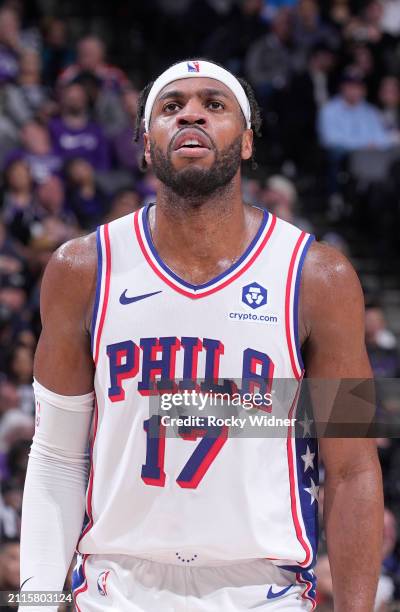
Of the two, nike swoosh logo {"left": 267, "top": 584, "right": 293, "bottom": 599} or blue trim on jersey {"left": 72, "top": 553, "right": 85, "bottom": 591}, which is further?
blue trim on jersey {"left": 72, "top": 553, "right": 85, "bottom": 591}

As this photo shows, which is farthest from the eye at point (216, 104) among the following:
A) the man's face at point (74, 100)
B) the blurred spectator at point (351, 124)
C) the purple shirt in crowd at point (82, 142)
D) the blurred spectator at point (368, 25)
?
the blurred spectator at point (368, 25)

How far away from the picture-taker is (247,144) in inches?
136

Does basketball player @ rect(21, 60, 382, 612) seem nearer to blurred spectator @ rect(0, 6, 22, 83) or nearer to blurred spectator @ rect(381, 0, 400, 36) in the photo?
blurred spectator @ rect(0, 6, 22, 83)

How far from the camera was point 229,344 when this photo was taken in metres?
3.23

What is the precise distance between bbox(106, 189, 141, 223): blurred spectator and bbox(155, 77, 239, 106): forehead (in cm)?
572

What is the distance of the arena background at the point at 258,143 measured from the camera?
8.91 meters

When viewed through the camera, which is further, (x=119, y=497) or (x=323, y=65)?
(x=323, y=65)

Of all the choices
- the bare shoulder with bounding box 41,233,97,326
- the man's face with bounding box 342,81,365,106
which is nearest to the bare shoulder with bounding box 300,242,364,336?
the bare shoulder with bounding box 41,233,97,326

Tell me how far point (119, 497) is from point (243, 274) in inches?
28.8

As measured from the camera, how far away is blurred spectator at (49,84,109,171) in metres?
10.2

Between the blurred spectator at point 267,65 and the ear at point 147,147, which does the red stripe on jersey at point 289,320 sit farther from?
the blurred spectator at point 267,65

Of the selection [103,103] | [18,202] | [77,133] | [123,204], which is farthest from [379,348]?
[103,103]

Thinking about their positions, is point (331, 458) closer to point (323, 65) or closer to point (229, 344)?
point (229, 344)

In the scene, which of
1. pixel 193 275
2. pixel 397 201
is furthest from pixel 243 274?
pixel 397 201
